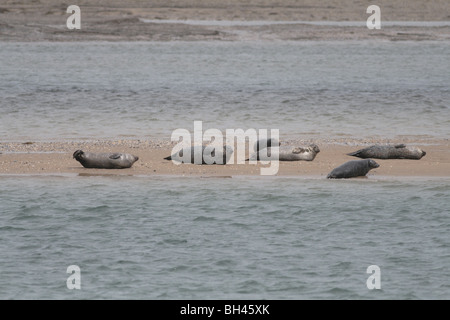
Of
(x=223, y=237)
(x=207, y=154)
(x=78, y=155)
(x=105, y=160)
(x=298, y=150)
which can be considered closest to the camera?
(x=223, y=237)

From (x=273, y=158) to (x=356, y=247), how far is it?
5620 mm

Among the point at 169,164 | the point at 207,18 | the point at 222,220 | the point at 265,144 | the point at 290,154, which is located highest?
the point at 207,18

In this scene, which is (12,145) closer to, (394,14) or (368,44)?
(368,44)

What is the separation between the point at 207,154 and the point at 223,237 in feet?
15.9

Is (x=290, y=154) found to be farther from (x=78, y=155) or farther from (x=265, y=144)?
(x=78, y=155)

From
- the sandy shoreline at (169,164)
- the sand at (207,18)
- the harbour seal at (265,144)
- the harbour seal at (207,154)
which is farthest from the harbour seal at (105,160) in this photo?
the sand at (207,18)

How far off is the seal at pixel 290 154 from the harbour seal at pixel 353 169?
1.33 metres

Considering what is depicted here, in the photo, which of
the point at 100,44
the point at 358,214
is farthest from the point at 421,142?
the point at 100,44

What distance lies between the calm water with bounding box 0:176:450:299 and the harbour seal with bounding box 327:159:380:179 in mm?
280

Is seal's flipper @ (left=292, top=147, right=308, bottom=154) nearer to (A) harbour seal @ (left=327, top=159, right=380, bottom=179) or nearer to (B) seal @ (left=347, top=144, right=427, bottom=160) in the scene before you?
(B) seal @ (left=347, top=144, right=427, bottom=160)

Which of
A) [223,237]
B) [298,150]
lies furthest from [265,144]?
[223,237]

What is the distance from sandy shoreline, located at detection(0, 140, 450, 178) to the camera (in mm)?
15484

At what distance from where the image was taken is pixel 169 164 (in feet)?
52.9

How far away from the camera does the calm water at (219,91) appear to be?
2183cm
